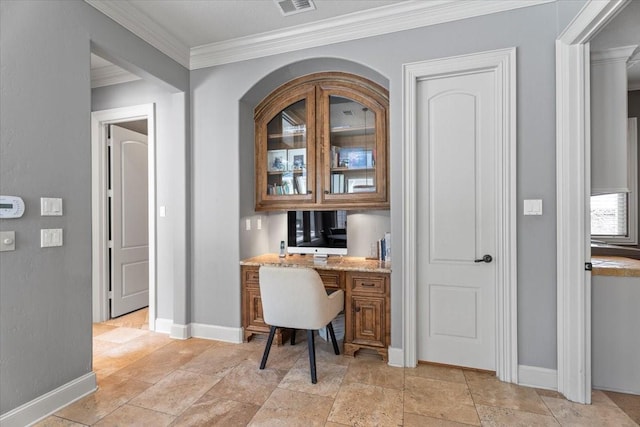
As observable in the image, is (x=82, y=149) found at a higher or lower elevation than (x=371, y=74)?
lower

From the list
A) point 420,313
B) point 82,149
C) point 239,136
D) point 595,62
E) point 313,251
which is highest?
point 595,62

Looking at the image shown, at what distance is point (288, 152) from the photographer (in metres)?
3.19

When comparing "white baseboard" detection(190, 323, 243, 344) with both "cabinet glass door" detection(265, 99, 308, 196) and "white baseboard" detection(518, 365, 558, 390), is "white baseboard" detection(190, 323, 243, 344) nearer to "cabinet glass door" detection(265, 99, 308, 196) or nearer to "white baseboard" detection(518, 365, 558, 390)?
"cabinet glass door" detection(265, 99, 308, 196)

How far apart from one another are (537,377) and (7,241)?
3.44m

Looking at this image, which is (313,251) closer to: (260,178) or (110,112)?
(260,178)

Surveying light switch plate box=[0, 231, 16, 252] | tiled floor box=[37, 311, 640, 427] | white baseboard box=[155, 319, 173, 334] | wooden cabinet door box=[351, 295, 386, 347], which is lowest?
tiled floor box=[37, 311, 640, 427]

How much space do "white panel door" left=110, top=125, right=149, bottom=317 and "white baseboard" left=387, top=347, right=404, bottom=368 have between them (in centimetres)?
320

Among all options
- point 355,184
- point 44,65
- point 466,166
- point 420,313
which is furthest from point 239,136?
point 420,313

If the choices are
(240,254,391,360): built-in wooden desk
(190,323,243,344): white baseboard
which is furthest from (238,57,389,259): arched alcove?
(190,323,243,344): white baseboard

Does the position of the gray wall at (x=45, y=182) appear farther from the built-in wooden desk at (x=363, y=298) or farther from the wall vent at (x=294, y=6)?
the built-in wooden desk at (x=363, y=298)

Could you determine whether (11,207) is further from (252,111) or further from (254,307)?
(252,111)

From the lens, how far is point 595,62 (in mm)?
2250

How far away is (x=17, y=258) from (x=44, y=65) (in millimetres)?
1168

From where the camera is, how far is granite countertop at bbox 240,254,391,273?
8.75 feet
